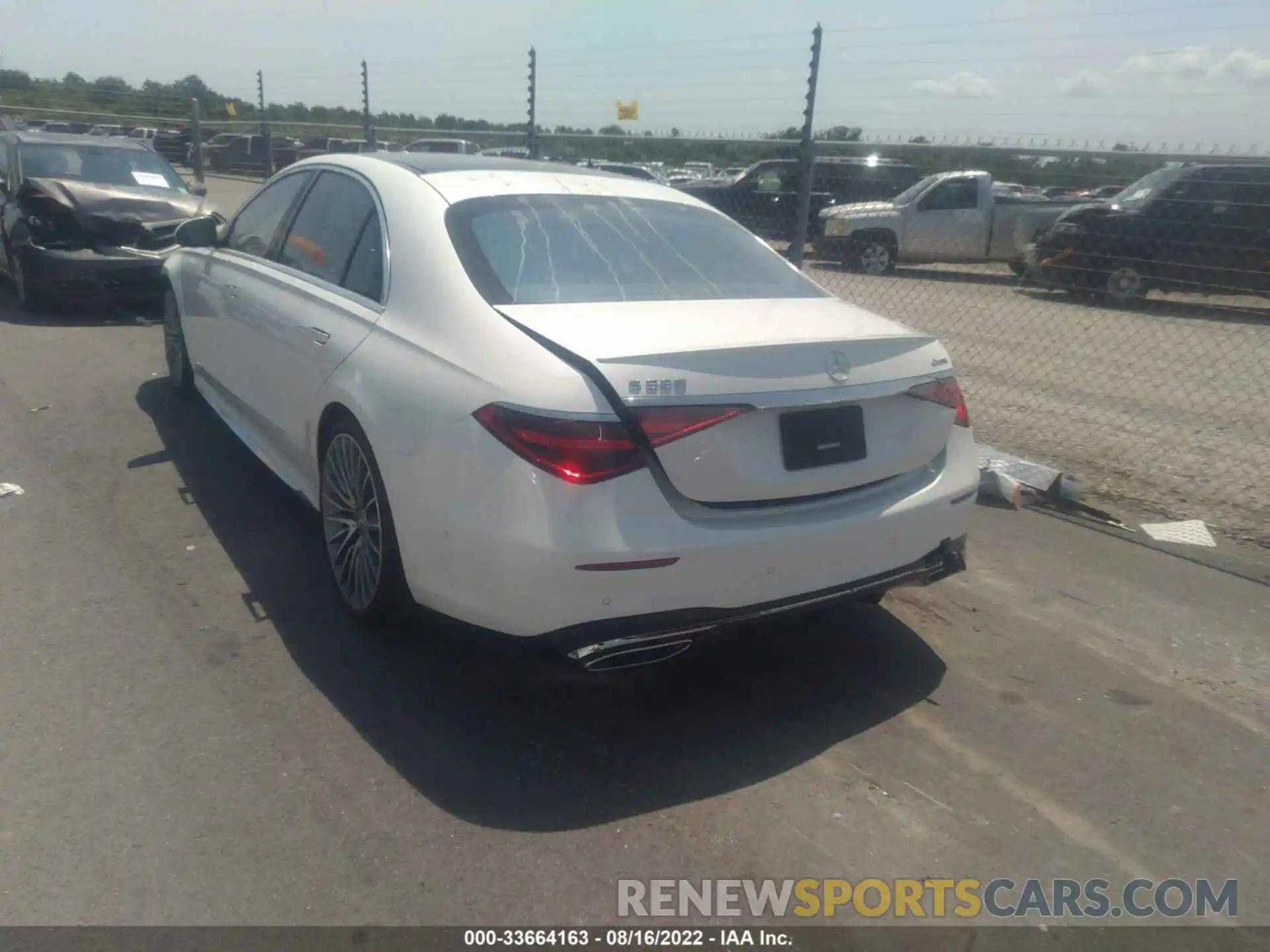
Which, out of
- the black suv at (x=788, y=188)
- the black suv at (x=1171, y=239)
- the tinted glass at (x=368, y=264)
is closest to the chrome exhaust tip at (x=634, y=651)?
the tinted glass at (x=368, y=264)

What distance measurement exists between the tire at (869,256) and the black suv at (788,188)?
0.64 meters

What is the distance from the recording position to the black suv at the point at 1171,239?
8.82 meters

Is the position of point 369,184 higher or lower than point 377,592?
higher

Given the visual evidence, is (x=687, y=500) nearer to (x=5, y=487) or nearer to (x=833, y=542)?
(x=833, y=542)

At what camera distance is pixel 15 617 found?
3883mm

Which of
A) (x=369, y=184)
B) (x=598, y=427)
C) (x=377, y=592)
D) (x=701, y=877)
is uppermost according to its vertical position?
(x=369, y=184)

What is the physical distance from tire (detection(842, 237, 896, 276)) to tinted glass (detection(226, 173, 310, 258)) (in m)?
11.1

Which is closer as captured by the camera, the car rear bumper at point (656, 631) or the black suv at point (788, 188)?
the car rear bumper at point (656, 631)

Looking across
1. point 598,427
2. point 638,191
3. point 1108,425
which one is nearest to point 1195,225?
point 1108,425

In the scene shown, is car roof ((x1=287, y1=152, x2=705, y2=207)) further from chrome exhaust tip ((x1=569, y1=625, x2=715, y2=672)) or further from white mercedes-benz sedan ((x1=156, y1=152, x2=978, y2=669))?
chrome exhaust tip ((x1=569, y1=625, x2=715, y2=672))

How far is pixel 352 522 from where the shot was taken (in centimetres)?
380

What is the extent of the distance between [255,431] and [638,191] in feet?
6.89

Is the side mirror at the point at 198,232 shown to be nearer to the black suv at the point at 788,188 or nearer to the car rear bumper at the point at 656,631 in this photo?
the car rear bumper at the point at 656,631

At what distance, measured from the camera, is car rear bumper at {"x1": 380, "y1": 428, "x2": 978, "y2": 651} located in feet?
9.31
